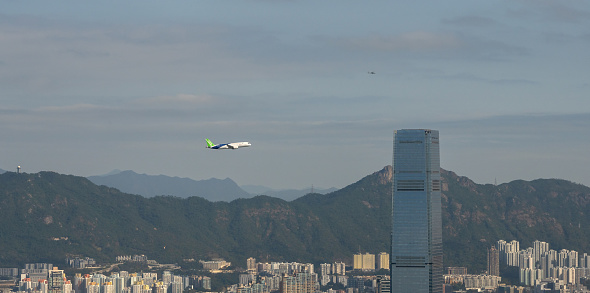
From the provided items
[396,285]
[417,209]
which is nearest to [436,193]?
[417,209]

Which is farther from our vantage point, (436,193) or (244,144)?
(436,193)

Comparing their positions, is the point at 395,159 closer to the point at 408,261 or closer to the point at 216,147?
the point at 408,261

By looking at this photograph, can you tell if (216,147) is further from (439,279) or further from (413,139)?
(439,279)

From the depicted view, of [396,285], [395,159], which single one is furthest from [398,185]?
[396,285]

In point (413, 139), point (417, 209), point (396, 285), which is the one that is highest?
point (413, 139)

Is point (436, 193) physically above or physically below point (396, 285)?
above

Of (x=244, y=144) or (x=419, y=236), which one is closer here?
(x=244, y=144)
